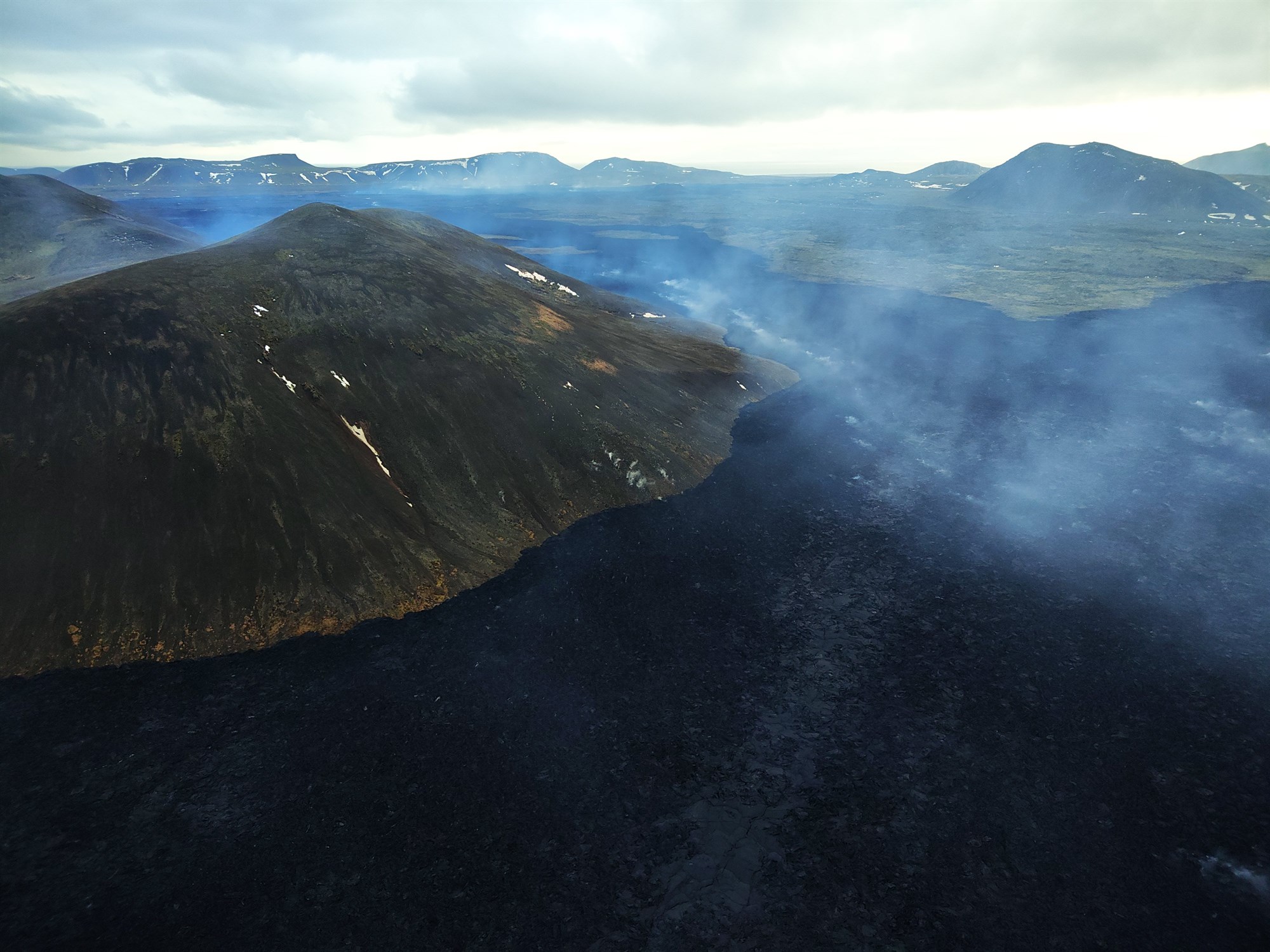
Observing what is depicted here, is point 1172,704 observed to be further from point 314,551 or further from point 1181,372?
point 1181,372

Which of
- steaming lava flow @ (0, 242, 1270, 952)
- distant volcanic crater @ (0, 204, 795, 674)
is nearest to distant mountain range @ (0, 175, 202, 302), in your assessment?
distant volcanic crater @ (0, 204, 795, 674)

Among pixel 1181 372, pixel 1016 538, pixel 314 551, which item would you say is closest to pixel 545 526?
pixel 314 551

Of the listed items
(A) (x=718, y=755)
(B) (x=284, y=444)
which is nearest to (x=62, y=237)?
(B) (x=284, y=444)

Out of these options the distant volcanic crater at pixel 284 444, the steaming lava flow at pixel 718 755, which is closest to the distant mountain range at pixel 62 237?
the distant volcanic crater at pixel 284 444

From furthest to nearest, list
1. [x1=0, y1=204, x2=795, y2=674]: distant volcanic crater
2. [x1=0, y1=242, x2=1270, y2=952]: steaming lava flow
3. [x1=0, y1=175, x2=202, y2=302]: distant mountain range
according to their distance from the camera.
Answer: [x1=0, y1=175, x2=202, y2=302]: distant mountain range, [x1=0, y1=204, x2=795, y2=674]: distant volcanic crater, [x1=0, y1=242, x2=1270, y2=952]: steaming lava flow

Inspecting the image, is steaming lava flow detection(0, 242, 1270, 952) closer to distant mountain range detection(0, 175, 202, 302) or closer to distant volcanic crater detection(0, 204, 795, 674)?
distant volcanic crater detection(0, 204, 795, 674)

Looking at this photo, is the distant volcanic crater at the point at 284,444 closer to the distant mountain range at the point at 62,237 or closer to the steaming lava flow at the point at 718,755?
the steaming lava flow at the point at 718,755

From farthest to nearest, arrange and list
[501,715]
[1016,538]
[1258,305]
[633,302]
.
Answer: [1258,305] < [633,302] < [1016,538] < [501,715]
